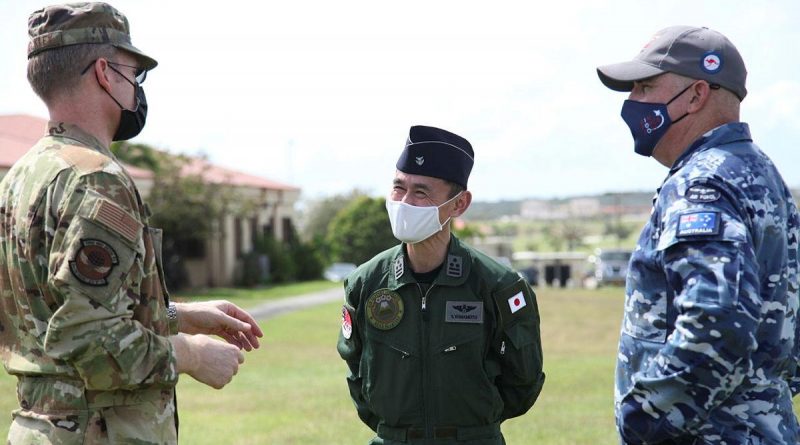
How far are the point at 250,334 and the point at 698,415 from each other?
180 centimetres

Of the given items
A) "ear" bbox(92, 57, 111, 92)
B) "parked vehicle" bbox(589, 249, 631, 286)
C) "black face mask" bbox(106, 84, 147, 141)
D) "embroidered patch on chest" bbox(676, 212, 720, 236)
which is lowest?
"parked vehicle" bbox(589, 249, 631, 286)

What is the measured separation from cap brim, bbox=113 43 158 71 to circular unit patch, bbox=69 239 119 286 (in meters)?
0.77

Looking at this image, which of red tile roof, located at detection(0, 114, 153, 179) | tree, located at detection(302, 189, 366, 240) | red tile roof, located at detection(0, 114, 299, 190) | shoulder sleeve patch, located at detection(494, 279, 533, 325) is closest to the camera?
shoulder sleeve patch, located at detection(494, 279, 533, 325)

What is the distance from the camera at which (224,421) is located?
10.4 metres

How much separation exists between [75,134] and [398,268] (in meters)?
1.79

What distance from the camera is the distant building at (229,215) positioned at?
1420 inches

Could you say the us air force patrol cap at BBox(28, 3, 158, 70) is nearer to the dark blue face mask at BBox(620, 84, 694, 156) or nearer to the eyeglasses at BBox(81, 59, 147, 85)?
the eyeglasses at BBox(81, 59, 147, 85)

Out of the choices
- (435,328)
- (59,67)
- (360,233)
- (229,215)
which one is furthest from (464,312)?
(360,233)

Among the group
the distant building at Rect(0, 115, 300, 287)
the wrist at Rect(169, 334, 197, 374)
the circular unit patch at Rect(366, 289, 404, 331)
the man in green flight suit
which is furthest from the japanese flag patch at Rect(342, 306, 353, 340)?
the distant building at Rect(0, 115, 300, 287)

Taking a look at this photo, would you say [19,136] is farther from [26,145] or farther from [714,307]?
[714,307]

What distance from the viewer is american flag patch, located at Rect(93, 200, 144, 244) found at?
298 cm

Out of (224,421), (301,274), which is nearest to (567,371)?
(224,421)

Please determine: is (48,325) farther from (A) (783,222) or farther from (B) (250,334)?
(A) (783,222)

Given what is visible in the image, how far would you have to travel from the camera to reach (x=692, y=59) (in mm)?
3402
